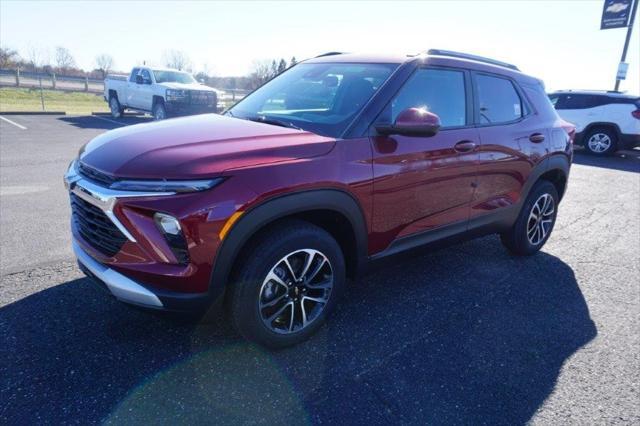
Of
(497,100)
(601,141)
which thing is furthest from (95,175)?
(601,141)

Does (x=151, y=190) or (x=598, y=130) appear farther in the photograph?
(x=598, y=130)

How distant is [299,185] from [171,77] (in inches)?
582

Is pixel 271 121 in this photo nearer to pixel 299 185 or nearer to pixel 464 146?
pixel 299 185

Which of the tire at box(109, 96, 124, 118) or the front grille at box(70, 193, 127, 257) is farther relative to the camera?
the tire at box(109, 96, 124, 118)

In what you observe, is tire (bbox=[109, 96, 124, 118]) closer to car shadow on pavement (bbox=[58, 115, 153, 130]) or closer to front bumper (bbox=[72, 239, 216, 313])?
car shadow on pavement (bbox=[58, 115, 153, 130])

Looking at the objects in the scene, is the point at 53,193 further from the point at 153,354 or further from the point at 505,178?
the point at 505,178

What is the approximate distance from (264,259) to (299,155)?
62cm

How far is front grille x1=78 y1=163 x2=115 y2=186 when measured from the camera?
2242 mm

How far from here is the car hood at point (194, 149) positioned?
2.18 m

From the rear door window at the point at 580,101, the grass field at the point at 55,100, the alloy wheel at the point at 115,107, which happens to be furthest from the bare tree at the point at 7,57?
the rear door window at the point at 580,101

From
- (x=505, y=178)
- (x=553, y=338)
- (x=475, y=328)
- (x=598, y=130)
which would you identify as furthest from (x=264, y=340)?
(x=598, y=130)

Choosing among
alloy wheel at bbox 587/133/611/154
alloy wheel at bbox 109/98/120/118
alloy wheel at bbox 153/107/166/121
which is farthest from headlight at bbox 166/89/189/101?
alloy wheel at bbox 587/133/611/154

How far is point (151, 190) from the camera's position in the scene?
210 cm

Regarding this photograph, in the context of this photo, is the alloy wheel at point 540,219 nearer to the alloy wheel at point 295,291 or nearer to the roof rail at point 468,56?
the roof rail at point 468,56
